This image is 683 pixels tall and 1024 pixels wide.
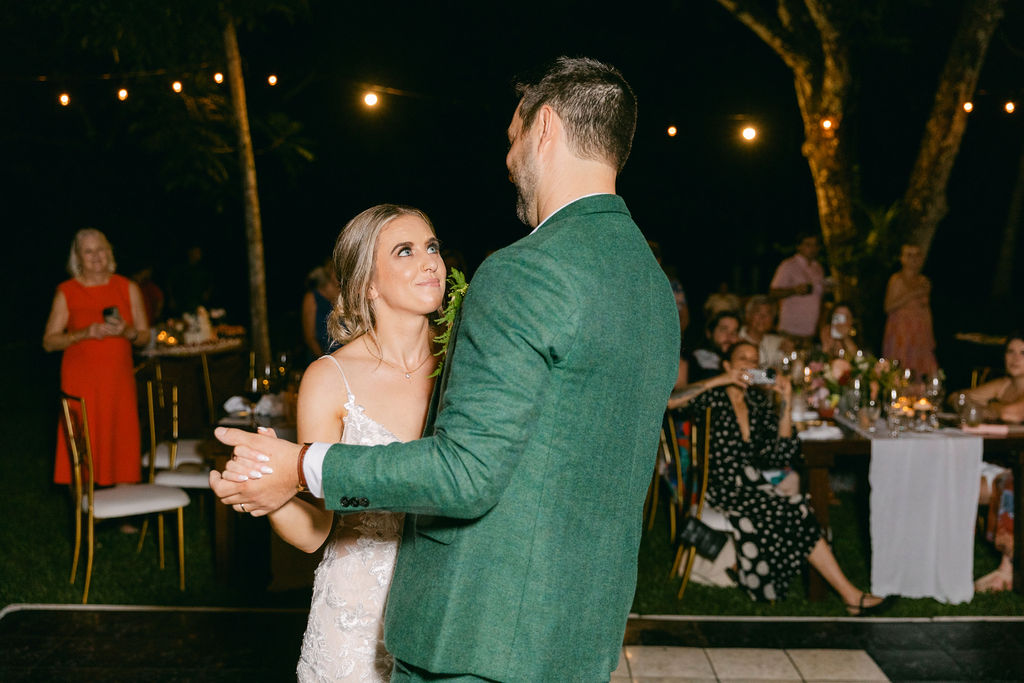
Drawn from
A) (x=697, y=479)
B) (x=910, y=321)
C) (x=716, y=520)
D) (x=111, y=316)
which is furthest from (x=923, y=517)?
(x=111, y=316)

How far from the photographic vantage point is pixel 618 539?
1.44 meters

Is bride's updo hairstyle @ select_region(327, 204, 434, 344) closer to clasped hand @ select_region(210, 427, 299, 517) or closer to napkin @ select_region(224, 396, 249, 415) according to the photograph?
clasped hand @ select_region(210, 427, 299, 517)

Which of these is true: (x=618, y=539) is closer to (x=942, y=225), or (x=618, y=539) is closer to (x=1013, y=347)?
(x=1013, y=347)

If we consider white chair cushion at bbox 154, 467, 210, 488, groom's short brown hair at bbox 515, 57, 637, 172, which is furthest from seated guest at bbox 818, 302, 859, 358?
groom's short brown hair at bbox 515, 57, 637, 172

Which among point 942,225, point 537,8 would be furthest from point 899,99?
point 537,8

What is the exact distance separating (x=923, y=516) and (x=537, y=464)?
380 centimetres

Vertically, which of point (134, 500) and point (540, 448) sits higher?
point (540, 448)

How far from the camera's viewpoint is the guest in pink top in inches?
300

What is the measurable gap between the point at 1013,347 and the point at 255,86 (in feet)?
41.6

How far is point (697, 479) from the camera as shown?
4.60 meters

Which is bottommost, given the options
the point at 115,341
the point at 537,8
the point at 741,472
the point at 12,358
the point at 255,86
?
the point at 12,358

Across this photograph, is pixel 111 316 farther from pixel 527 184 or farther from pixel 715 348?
pixel 527 184

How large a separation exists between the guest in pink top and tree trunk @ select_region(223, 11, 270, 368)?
15.1ft

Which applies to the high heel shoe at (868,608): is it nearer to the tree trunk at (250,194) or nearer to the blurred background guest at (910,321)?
the blurred background guest at (910,321)
